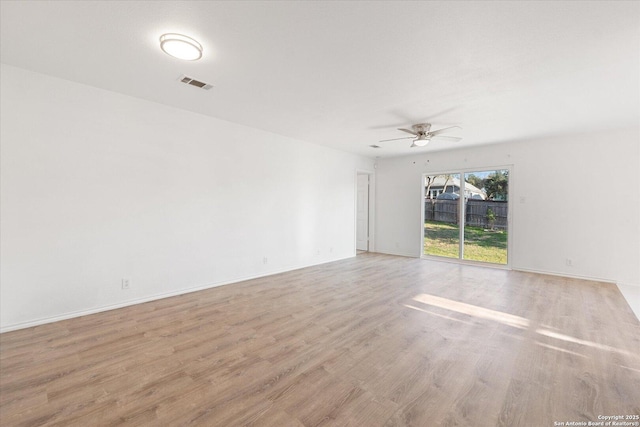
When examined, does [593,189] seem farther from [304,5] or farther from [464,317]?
[304,5]

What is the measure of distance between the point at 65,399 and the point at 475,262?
6715mm

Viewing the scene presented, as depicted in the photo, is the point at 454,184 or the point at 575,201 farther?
the point at 454,184

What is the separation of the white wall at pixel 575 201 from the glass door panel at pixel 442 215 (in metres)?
0.56

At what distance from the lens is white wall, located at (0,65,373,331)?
2.76m

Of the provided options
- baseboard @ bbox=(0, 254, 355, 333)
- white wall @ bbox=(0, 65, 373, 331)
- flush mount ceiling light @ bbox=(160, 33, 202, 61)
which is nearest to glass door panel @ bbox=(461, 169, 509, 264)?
white wall @ bbox=(0, 65, 373, 331)

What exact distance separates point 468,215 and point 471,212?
9 cm

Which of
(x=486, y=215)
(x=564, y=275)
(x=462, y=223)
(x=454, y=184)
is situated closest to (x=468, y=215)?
(x=462, y=223)

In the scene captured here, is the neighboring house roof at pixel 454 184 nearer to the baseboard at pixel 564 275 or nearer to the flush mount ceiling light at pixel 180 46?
the baseboard at pixel 564 275

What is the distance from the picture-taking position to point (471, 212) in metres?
6.10

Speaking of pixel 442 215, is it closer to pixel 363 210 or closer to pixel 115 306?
pixel 363 210

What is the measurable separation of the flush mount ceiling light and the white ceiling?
69 millimetres

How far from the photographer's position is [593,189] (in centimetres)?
477

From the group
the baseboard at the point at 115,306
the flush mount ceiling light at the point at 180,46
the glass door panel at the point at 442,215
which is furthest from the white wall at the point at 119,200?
the glass door panel at the point at 442,215

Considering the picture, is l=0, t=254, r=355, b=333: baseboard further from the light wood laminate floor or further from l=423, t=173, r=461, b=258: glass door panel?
l=423, t=173, r=461, b=258: glass door panel
